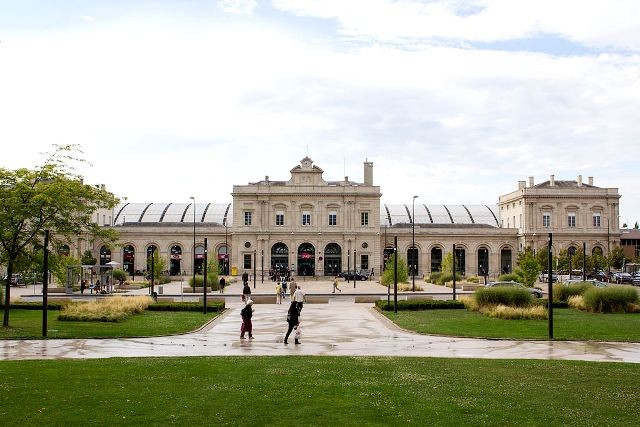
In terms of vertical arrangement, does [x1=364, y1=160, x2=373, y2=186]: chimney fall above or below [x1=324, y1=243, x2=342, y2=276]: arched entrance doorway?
above

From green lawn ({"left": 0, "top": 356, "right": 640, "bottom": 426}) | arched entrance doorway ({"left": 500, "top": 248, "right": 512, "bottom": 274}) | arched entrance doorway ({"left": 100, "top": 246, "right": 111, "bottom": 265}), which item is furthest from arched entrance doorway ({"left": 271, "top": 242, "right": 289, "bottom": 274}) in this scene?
green lawn ({"left": 0, "top": 356, "right": 640, "bottom": 426})

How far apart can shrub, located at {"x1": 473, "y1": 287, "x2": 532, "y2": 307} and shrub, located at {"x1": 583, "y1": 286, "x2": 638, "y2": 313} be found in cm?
351

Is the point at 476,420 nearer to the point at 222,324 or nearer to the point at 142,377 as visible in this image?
the point at 142,377

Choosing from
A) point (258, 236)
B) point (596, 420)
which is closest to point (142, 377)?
point (596, 420)

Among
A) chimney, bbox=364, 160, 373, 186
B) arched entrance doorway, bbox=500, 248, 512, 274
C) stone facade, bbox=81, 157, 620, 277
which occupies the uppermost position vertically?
chimney, bbox=364, 160, 373, 186

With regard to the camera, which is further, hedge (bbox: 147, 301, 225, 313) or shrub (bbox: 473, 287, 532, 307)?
hedge (bbox: 147, 301, 225, 313)

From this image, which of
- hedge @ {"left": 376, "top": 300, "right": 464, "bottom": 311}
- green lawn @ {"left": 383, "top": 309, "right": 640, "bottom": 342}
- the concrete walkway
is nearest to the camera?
the concrete walkway

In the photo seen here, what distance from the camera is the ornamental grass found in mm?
32188

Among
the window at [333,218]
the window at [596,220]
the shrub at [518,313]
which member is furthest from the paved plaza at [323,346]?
the window at [596,220]

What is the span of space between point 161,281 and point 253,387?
63.9 meters

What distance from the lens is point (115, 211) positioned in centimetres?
11269

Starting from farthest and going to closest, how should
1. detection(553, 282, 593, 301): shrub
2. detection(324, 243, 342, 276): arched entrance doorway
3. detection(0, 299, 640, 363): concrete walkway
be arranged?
detection(324, 243, 342, 276): arched entrance doorway < detection(553, 282, 593, 301): shrub < detection(0, 299, 640, 363): concrete walkway

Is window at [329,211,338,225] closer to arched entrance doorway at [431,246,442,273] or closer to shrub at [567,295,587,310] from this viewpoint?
arched entrance doorway at [431,246,442,273]

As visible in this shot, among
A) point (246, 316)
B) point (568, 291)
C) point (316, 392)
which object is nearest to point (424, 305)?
point (568, 291)
